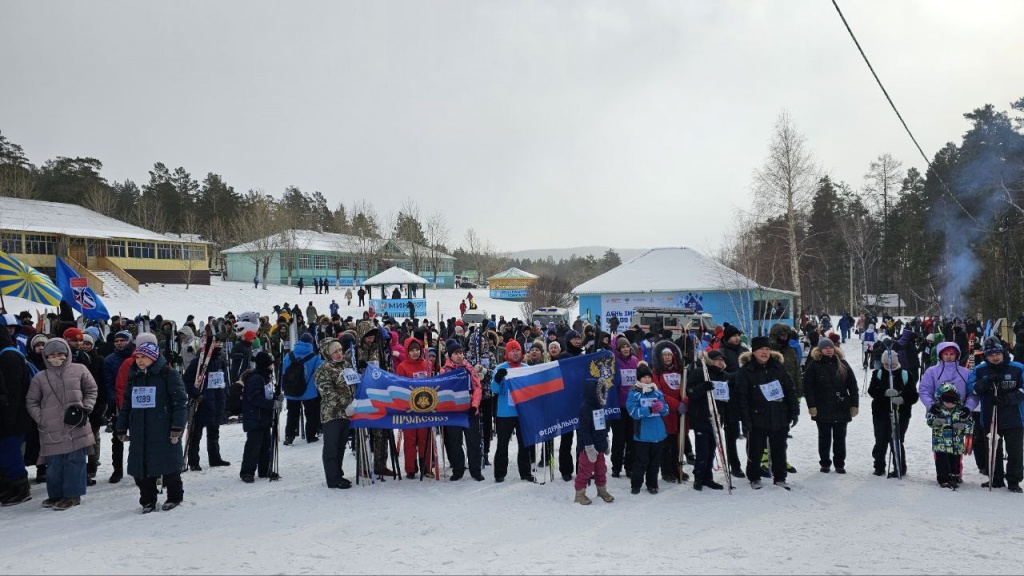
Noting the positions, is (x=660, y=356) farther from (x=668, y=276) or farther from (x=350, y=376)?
(x=668, y=276)

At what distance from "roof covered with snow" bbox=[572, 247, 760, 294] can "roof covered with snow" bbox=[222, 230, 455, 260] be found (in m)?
32.3

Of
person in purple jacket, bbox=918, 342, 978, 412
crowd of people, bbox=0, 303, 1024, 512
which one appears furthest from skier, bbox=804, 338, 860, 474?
person in purple jacket, bbox=918, 342, 978, 412

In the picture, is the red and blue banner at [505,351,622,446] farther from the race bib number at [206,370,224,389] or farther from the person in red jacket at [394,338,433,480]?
the race bib number at [206,370,224,389]

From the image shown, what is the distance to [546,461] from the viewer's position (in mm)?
8656

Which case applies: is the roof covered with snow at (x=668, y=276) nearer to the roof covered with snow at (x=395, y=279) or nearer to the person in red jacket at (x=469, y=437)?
the roof covered with snow at (x=395, y=279)

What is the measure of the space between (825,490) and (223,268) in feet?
218

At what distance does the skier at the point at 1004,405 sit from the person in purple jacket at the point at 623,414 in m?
3.97

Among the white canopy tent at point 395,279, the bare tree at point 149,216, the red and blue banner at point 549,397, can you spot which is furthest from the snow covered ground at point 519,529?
the bare tree at point 149,216

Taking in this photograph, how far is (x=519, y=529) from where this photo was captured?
6.06 m

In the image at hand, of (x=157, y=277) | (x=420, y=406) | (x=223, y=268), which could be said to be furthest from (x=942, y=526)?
(x=223, y=268)

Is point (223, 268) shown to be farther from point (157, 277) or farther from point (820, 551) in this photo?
point (820, 551)

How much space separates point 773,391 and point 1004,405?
2610 millimetres

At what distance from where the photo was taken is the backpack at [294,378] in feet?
27.2

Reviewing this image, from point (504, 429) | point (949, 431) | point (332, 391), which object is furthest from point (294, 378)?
point (949, 431)
